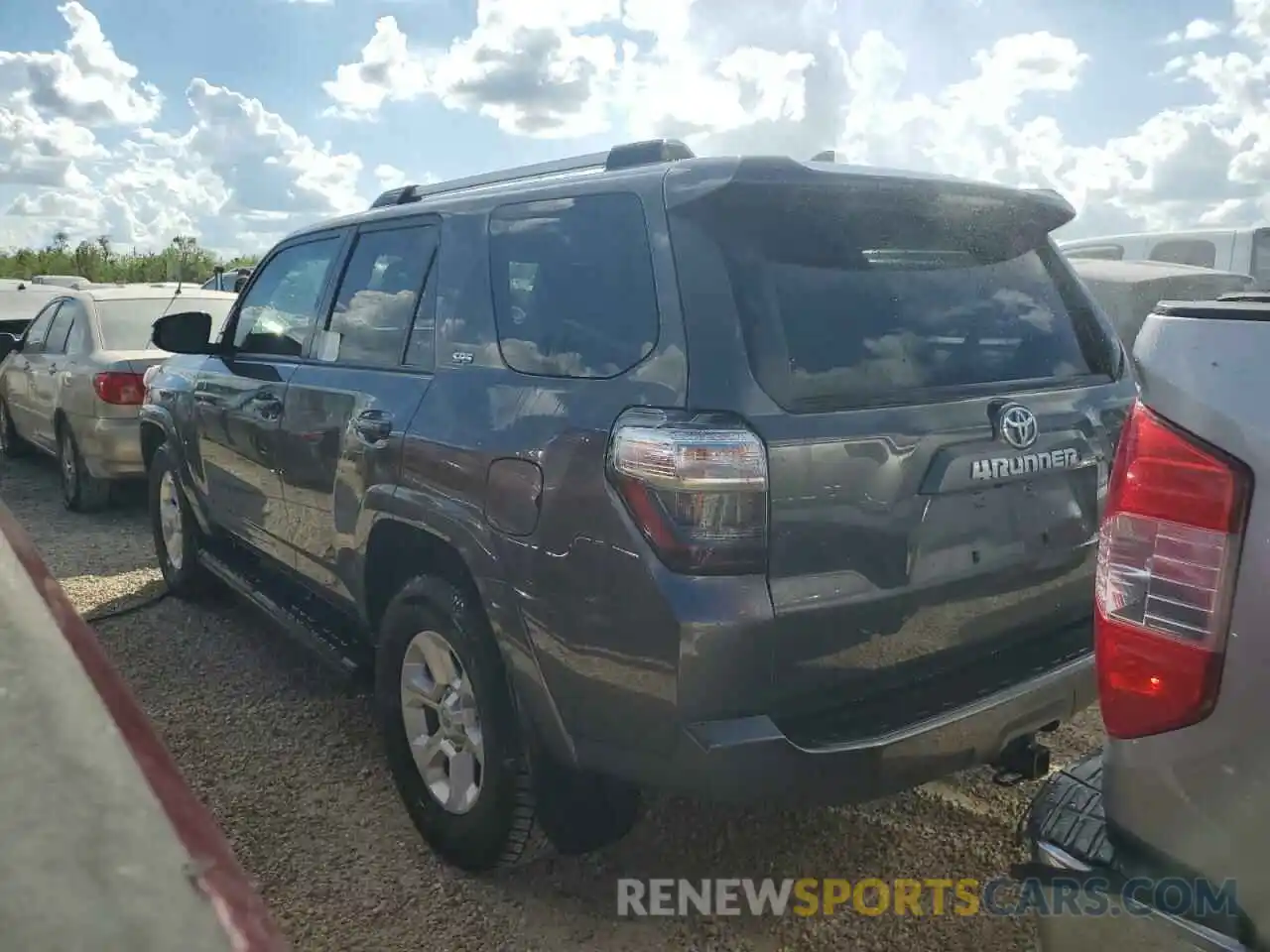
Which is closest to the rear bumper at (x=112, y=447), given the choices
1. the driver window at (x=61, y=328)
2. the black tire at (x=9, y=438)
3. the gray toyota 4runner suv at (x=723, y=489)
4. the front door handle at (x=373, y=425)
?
the driver window at (x=61, y=328)

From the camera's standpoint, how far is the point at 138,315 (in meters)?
7.86

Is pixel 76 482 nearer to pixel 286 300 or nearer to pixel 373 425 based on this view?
pixel 286 300

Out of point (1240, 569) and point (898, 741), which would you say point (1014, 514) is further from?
point (1240, 569)

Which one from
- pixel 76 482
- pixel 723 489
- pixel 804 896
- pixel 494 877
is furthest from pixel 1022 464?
pixel 76 482

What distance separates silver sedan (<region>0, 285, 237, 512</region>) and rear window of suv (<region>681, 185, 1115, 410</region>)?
5.73 metres

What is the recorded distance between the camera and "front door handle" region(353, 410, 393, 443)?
10.4 feet

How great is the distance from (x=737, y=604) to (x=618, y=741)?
17.1 inches

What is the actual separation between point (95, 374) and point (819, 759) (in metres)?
6.64

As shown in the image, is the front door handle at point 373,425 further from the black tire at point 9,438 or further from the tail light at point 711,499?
the black tire at point 9,438

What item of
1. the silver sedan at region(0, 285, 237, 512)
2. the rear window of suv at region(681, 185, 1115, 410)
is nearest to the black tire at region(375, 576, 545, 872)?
the rear window of suv at region(681, 185, 1115, 410)

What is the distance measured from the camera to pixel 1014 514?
2.56 meters

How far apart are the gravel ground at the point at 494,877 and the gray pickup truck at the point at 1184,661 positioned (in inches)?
50.0

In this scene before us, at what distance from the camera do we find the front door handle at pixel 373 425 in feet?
10.4

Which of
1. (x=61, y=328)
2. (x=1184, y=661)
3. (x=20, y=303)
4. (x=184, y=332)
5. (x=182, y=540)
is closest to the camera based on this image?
(x=1184, y=661)
